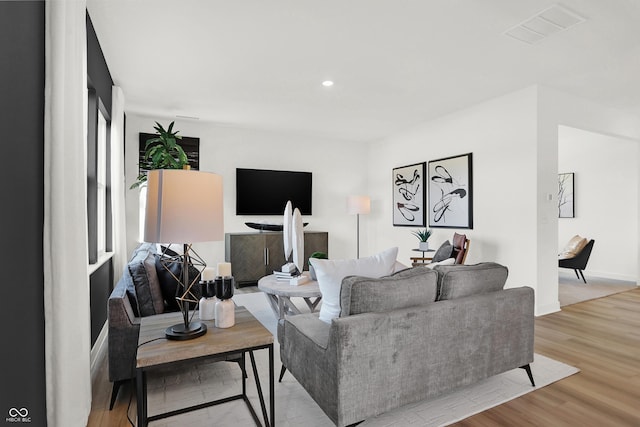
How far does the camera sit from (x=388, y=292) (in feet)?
6.15

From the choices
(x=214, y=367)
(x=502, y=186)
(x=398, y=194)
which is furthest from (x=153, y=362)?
(x=398, y=194)

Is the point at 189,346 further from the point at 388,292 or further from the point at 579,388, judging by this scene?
the point at 579,388

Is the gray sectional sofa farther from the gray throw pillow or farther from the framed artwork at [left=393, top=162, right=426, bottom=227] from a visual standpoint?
the framed artwork at [left=393, top=162, right=426, bottom=227]

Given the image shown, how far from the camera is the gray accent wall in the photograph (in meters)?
1.62

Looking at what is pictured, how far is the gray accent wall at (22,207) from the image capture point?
5.30 feet

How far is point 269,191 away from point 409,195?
2.46 metres

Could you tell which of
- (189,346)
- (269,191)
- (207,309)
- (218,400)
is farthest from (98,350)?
(269,191)

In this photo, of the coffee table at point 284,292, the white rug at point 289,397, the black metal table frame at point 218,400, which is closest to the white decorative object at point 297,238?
the coffee table at point 284,292

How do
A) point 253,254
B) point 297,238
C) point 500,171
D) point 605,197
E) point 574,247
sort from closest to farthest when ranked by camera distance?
point 297,238 < point 500,171 < point 253,254 < point 574,247 < point 605,197

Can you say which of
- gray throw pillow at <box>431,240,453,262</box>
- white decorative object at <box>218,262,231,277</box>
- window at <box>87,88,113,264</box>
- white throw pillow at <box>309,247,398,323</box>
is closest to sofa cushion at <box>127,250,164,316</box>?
white decorative object at <box>218,262,231,277</box>

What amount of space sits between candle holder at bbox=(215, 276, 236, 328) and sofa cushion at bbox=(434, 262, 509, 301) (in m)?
1.21

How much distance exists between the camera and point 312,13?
2.58 meters

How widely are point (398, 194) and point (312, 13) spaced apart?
4165 millimetres

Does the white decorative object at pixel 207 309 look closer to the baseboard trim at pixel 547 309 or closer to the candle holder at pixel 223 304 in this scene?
the candle holder at pixel 223 304
